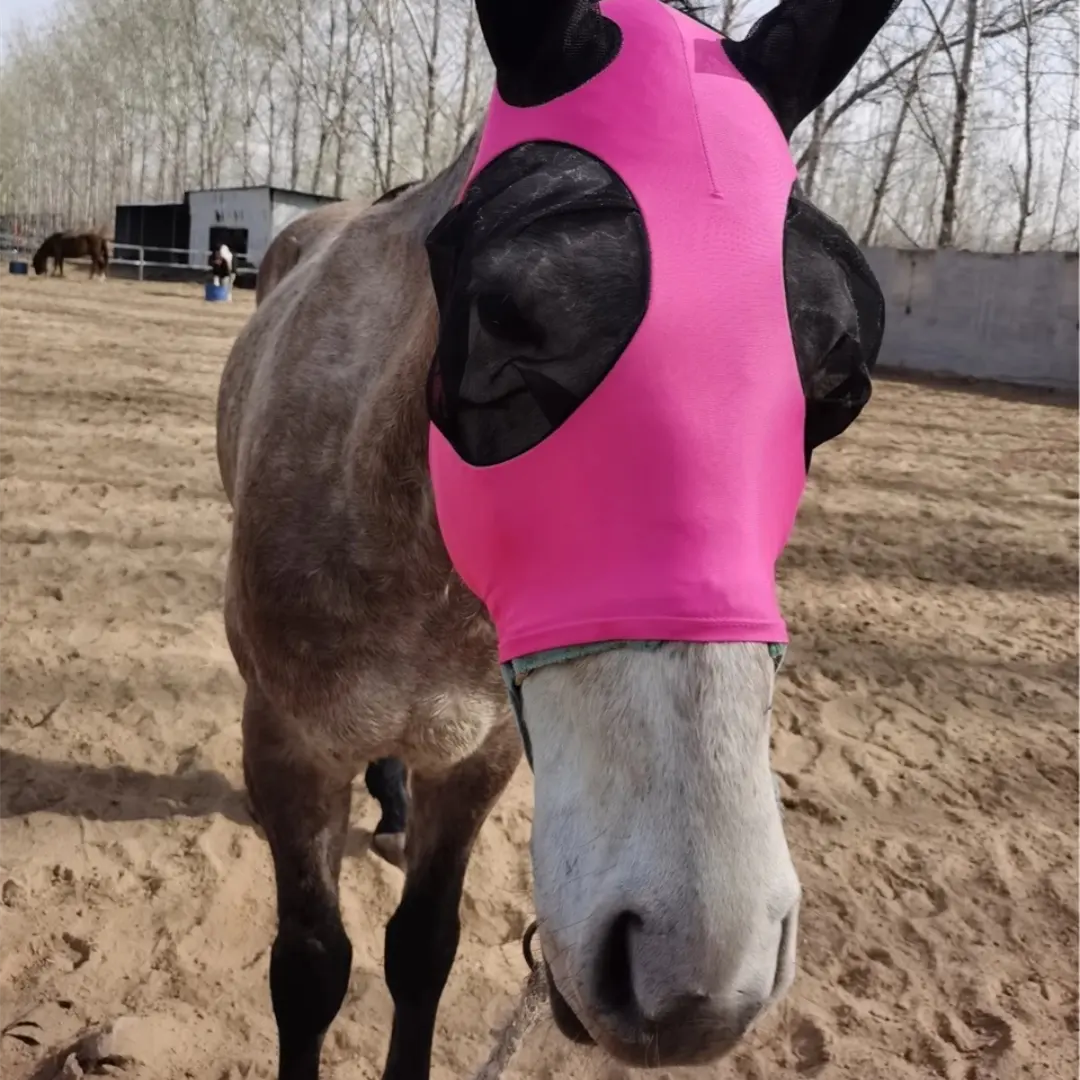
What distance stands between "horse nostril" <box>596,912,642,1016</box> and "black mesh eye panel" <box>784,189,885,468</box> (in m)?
0.71

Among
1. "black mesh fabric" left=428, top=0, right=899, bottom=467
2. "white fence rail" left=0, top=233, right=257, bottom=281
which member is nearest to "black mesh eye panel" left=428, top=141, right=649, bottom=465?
"black mesh fabric" left=428, top=0, right=899, bottom=467

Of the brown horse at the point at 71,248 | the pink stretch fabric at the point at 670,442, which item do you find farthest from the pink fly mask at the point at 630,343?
the brown horse at the point at 71,248

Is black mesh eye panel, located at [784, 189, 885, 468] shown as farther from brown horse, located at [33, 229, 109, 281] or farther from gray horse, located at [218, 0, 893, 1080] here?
brown horse, located at [33, 229, 109, 281]

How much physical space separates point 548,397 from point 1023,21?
29038 mm

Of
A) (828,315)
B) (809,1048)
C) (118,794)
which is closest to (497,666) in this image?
(828,315)

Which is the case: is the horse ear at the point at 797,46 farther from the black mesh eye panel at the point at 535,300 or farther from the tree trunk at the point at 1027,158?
the tree trunk at the point at 1027,158

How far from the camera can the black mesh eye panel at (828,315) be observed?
4.17 feet

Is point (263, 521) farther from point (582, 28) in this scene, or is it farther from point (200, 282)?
point (200, 282)

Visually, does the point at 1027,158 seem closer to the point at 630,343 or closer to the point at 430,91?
the point at 430,91

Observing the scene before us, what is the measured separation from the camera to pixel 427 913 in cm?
250

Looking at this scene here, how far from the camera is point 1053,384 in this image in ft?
56.1

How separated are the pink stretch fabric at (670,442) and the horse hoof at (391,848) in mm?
2461

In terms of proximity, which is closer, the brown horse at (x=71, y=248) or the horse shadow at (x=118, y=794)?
the horse shadow at (x=118, y=794)

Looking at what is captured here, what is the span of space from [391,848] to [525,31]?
292cm
